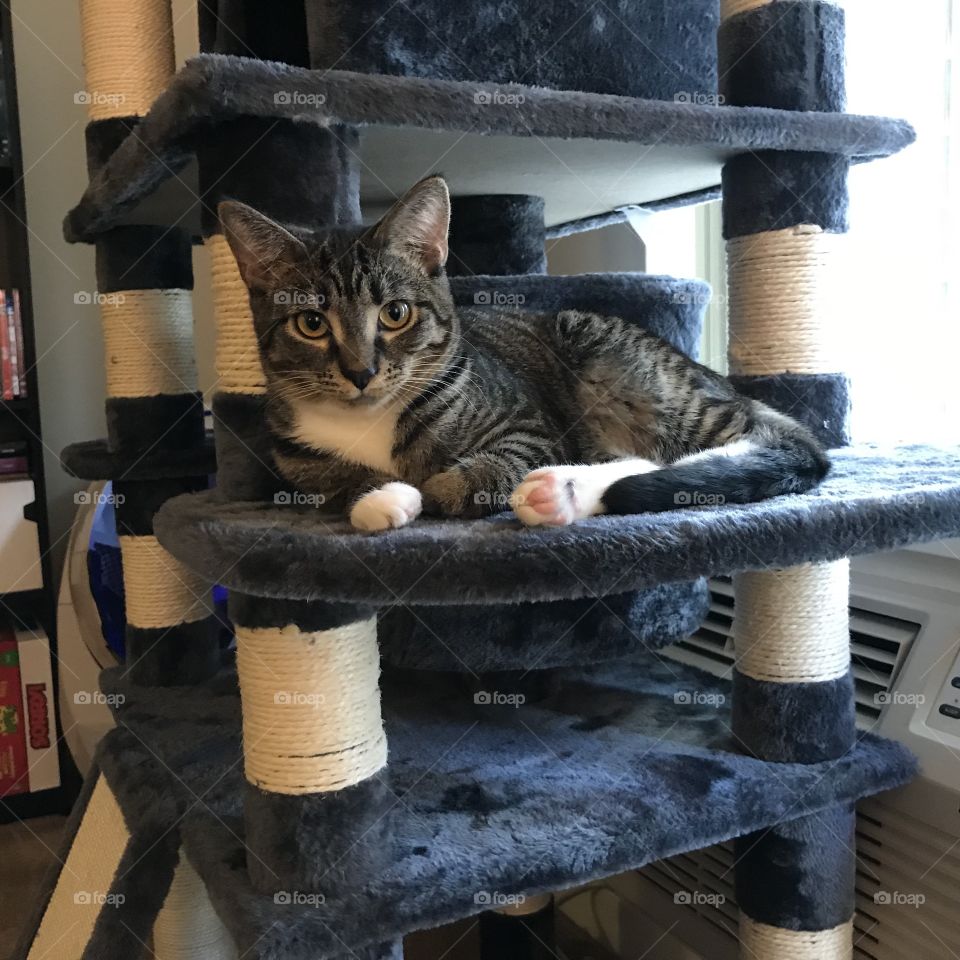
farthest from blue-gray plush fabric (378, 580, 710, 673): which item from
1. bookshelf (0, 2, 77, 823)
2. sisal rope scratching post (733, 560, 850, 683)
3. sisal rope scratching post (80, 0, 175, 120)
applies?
bookshelf (0, 2, 77, 823)

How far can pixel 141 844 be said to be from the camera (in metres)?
0.98

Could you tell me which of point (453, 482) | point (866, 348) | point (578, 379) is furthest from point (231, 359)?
point (866, 348)

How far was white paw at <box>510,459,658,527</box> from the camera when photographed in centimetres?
73

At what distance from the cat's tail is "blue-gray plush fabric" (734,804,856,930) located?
0.40m

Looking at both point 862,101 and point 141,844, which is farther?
point 862,101

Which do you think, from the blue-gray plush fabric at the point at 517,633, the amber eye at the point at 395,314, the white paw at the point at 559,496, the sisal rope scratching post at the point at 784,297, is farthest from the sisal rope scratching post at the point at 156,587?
the sisal rope scratching post at the point at 784,297

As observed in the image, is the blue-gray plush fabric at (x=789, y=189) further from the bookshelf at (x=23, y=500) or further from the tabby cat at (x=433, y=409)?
the bookshelf at (x=23, y=500)

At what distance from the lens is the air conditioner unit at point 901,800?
1.03 m

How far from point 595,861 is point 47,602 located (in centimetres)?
170

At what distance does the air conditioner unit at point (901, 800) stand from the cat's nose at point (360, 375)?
0.77 metres

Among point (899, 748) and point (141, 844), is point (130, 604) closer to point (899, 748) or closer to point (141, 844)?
point (141, 844)

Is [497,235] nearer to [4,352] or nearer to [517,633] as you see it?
[517,633]

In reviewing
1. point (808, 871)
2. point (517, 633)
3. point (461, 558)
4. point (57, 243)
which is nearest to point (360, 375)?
point (461, 558)

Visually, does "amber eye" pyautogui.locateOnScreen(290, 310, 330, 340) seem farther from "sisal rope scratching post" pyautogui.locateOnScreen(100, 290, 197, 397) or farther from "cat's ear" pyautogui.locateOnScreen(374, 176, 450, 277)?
"sisal rope scratching post" pyautogui.locateOnScreen(100, 290, 197, 397)
